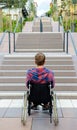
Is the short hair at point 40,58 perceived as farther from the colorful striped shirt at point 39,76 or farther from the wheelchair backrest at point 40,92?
Result: the wheelchair backrest at point 40,92

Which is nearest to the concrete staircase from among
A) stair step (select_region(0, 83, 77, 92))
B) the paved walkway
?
stair step (select_region(0, 83, 77, 92))

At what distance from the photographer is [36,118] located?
258 inches

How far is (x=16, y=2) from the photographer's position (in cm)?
5084

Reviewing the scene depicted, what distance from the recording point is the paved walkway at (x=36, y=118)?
5996mm

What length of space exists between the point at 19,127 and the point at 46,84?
0.95 m

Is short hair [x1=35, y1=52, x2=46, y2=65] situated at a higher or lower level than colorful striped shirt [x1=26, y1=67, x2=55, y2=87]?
higher

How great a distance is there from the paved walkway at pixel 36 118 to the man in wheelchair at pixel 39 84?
14.7 inches

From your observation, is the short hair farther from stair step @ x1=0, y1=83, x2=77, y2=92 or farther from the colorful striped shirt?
stair step @ x1=0, y1=83, x2=77, y2=92

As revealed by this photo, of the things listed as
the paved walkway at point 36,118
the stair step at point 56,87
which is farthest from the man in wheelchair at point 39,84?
the stair step at point 56,87

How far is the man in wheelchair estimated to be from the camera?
6.32m

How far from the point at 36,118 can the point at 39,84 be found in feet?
2.29

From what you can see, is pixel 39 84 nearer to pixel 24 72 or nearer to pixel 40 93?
pixel 40 93

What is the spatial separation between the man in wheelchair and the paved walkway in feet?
1.22

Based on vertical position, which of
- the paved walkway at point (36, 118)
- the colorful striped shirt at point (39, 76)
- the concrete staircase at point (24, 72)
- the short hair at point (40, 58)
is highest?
the short hair at point (40, 58)
